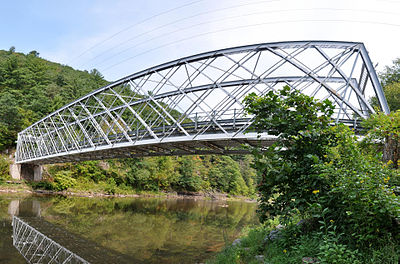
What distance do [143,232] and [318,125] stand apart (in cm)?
1223

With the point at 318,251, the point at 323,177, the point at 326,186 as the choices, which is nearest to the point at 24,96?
the point at 326,186

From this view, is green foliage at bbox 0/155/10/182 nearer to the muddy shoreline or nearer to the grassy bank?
the muddy shoreline

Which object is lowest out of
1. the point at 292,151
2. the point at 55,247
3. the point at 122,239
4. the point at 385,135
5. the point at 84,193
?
the point at 84,193

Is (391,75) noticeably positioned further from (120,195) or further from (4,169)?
(4,169)

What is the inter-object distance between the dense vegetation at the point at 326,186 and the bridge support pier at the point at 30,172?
42.2 m

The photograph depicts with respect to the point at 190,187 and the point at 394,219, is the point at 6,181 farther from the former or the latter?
the point at 394,219

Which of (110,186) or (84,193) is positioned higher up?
(110,186)

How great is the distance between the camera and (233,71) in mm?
16000

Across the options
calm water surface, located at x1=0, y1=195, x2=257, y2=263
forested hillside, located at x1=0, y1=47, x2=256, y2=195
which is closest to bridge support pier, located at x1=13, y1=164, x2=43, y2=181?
forested hillside, located at x1=0, y1=47, x2=256, y2=195

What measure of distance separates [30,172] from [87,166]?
830 cm

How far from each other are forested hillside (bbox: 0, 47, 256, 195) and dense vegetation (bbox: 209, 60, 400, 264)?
27.5m

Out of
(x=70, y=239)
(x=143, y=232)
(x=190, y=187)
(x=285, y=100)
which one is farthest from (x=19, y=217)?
(x=190, y=187)

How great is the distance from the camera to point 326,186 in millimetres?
5766

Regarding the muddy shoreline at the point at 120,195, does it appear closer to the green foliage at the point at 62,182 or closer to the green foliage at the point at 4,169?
the green foliage at the point at 62,182
